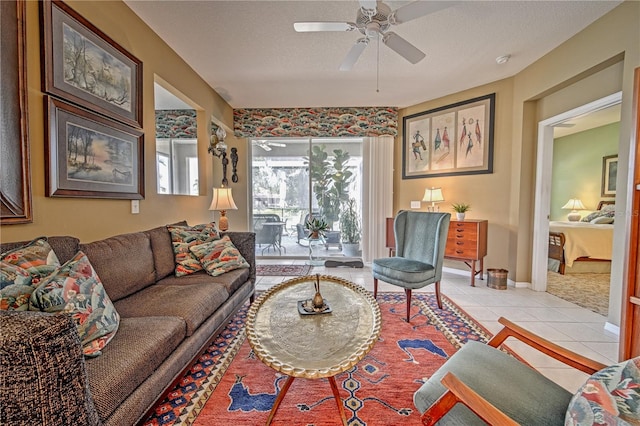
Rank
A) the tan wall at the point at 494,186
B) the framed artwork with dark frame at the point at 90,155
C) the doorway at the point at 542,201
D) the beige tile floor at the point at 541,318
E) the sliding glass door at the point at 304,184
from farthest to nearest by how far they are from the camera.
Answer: the sliding glass door at the point at 304,184 → the tan wall at the point at 494,186 → the doorway at the point at 542,201 → the beige tile floor at the point at 541,318 → the framed artwork with dark frame at the point at 90,155

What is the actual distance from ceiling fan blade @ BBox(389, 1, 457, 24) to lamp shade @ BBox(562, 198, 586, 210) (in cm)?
619

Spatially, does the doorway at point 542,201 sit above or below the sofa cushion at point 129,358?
above

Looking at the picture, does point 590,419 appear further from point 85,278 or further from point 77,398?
point 85,278

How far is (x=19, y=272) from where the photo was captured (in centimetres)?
119

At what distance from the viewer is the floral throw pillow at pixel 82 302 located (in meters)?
1.15

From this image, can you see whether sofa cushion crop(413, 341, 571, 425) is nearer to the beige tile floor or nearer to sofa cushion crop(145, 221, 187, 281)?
the beige tile floor

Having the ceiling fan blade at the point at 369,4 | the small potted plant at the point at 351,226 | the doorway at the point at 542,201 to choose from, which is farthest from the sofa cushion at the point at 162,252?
the doorway at the point at 542,201

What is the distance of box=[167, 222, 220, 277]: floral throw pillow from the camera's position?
7.84 ft

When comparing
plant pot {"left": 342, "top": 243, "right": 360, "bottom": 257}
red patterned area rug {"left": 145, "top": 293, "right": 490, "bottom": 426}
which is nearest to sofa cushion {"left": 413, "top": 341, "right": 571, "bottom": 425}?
red patterned area rug {"left": 145, "top": 293, "right": 490, "bottom": 426}

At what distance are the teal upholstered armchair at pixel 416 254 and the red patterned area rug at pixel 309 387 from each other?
46 centimetres

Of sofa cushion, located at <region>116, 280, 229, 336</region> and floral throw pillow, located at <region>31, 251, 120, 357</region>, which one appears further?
sofa cushion, located at <region>116, 280, 229, 336</region>

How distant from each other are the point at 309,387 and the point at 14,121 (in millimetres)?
2238

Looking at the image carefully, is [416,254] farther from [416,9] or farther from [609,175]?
[609,175]

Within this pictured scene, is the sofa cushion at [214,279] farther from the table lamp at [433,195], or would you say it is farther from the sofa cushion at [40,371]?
the table lamp at [433,195]
